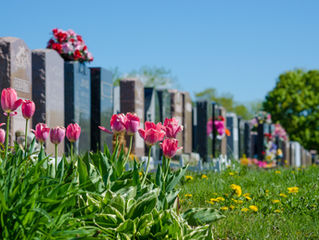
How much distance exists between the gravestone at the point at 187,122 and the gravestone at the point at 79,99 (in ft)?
18.2

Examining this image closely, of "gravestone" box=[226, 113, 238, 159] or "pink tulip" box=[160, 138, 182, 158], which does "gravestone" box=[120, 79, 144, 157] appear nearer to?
"pink tulip" box=[160, 138, 182, 158]

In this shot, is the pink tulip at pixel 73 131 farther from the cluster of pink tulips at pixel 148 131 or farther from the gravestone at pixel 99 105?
the gravestone at pixel 99 105

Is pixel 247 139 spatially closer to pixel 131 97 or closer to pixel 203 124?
pixel 203 124

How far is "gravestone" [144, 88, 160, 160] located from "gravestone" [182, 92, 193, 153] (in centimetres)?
226

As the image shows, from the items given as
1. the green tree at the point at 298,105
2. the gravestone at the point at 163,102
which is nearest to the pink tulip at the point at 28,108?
the gravestone at the point at 163,102

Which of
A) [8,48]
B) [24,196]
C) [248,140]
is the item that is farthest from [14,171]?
[248,140]

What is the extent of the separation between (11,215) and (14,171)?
42 centimetres

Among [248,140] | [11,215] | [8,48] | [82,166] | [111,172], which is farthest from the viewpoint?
[248,140]

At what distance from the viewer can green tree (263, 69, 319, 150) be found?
43.7 meters

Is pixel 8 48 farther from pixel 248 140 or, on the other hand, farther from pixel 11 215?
pixel 248 140

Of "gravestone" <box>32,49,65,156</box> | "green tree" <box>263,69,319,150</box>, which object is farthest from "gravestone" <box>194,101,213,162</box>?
"green tree" <box>263,69,319,150</box>

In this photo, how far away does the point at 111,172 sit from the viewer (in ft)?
12.5

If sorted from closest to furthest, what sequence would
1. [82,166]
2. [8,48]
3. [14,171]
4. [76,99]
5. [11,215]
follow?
[11,215] → [14,171] → [82,166] → [8,48] → [76,99]

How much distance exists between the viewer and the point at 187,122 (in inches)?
619
